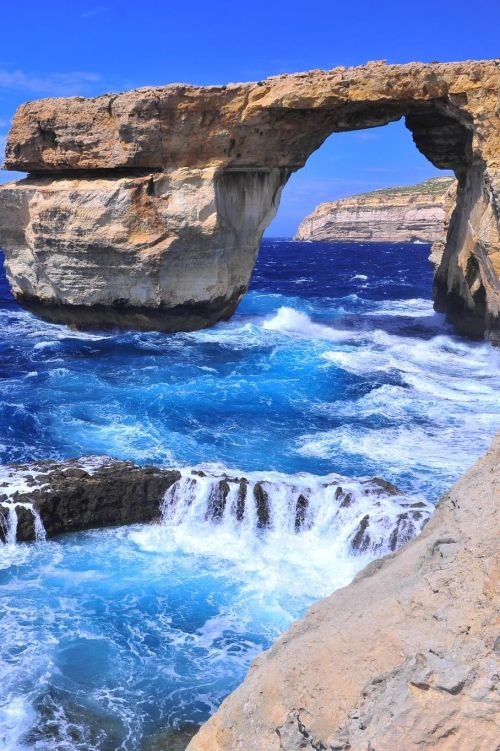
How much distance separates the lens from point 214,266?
26.9 meters

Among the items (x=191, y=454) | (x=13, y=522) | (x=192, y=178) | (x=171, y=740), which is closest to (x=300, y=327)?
(x=192, y=178)

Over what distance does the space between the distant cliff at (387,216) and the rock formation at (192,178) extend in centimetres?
7576

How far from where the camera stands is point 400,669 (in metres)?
A: 3.30

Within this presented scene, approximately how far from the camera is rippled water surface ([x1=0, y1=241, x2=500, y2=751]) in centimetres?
871

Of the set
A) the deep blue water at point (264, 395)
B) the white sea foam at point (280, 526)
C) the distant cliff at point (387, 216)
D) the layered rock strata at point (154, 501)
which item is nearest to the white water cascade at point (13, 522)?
the layered rock strata at point (154, 501)

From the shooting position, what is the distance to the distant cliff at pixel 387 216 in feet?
342

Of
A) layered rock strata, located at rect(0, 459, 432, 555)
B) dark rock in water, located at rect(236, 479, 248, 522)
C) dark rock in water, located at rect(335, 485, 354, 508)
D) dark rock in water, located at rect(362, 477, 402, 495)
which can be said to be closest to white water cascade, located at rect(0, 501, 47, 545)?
layered rock strata, located at rect(0, 459, 432, 555)

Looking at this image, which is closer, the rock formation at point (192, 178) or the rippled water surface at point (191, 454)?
the rippled water surface at point (191, 454)

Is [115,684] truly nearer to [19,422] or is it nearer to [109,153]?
[19,422]

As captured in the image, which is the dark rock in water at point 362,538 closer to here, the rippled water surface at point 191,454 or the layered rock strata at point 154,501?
the layered rock strata at point 154,501

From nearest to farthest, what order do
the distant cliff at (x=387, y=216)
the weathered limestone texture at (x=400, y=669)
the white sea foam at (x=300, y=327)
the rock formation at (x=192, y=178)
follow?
the weathered limestone texture at (x=400, y=669) → the rock formation at (x=192, y=178) → the white sea foam at (x=300, y=327) → the distant cliff at (x=387, y=216)

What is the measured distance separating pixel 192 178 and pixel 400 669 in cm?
2337

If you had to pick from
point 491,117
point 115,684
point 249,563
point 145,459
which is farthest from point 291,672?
point 491,117

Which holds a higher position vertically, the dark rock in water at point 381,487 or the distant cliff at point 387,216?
the distant cliff at point 387,216
